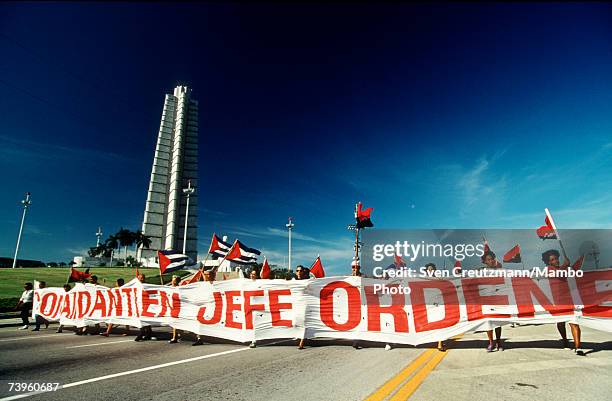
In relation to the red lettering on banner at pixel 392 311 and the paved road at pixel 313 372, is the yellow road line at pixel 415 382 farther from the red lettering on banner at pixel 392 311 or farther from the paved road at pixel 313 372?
the red lettering on banner at pixel 392 311

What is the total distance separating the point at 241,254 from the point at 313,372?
10.4 metres

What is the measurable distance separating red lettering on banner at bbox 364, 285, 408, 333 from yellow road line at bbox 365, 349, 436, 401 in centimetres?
98

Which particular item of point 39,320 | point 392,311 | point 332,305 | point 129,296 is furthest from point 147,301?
point 392,311

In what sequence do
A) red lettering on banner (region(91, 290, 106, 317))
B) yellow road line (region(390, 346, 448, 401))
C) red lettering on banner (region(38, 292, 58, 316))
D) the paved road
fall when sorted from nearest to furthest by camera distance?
yellow road line (region(390, 346, 448, 401)), the paved road, red lettering on banner (region(91, 290, 106, 317)), red lettering on banner (region(38, 292, 58, 316))

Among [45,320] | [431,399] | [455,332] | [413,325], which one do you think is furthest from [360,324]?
[45,320]

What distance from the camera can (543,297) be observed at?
789 cm

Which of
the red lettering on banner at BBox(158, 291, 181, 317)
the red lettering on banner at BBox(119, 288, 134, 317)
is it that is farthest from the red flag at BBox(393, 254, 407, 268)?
the red lettering on banner at BBox(119, 288, 134, 317)

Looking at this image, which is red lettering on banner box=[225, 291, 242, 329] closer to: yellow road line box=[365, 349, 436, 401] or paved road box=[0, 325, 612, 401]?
paved road box=[0, 325, 612, 401]

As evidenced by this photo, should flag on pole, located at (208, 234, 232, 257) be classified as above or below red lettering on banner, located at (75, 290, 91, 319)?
above

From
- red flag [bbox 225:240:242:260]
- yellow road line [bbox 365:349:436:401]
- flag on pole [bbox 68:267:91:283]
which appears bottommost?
yellow road line [bbox 365:349:436:401]

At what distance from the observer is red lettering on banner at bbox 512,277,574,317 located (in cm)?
770

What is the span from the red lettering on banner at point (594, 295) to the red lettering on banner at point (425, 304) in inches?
105

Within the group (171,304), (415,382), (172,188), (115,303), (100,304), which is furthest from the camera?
(172,188)

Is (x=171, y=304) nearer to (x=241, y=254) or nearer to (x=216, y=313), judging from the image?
(x=216, y=313)
